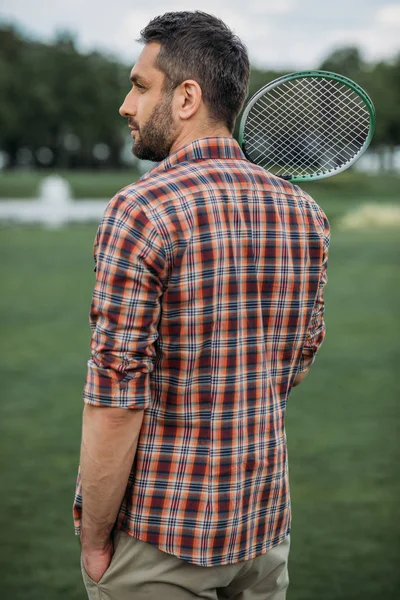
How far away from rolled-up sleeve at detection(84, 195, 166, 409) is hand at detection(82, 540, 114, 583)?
0.36 meters

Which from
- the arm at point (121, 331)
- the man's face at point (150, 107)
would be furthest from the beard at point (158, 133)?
the arm at point (121, 331)

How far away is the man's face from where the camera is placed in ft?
5.83

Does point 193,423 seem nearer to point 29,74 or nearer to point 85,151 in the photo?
point 29,74

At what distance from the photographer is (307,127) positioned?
8.19 feet

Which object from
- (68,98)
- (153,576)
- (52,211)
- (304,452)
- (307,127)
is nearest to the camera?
(153,576)

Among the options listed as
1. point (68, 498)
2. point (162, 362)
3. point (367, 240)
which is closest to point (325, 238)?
point (162, 362)

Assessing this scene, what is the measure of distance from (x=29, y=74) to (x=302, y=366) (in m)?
55.5

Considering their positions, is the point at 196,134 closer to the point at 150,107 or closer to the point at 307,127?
the point at 150,107

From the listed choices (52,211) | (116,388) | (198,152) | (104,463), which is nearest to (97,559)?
(104,463)

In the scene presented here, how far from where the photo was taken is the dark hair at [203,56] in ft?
5.75

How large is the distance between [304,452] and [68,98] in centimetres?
5165

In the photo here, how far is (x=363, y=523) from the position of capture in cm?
438

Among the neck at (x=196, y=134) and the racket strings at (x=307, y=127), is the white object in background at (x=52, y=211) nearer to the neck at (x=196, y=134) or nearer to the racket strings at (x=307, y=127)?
the racket strings at (x=307, y=127)

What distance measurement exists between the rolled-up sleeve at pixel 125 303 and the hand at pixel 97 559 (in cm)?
36
